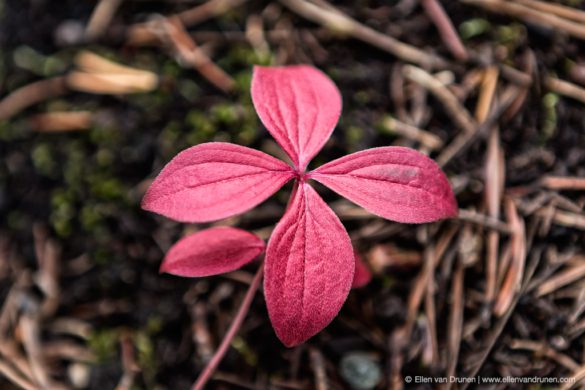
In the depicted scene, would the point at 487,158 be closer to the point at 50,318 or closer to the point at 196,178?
the point at 196,178

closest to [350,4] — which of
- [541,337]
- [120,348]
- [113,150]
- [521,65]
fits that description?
[521,65]

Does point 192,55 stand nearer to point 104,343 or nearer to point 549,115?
point 104,343

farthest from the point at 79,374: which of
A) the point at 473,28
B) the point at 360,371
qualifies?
the point at 473,28

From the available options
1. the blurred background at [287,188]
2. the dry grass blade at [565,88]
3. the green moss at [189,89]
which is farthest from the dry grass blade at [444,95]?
the green moss at [189,89]

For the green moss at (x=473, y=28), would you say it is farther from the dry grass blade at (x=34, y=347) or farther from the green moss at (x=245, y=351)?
the dry grass blade at (x=34, y=347)

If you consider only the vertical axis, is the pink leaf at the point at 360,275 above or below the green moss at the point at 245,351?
above
